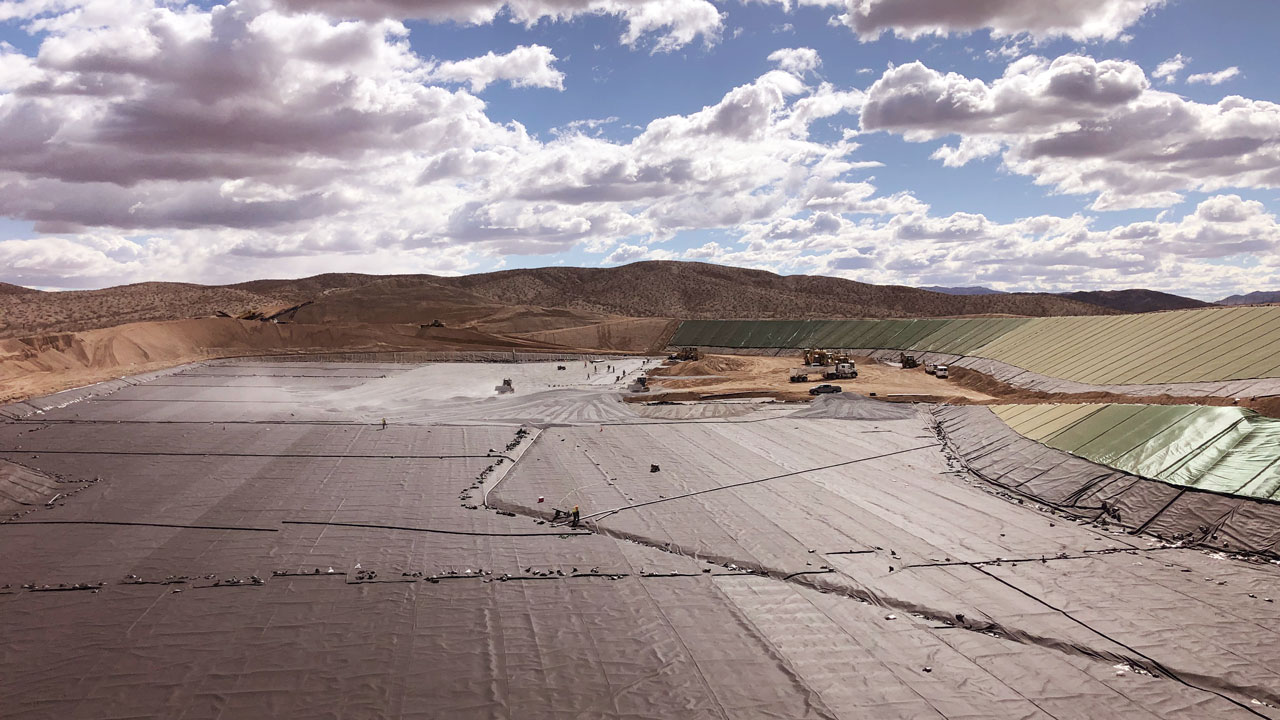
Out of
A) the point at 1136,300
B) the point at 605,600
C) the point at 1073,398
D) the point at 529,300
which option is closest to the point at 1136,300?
the point at 1136,300

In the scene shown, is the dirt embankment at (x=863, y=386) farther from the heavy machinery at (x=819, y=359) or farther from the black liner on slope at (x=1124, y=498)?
the black liner on slope at (x=1124, y=498)

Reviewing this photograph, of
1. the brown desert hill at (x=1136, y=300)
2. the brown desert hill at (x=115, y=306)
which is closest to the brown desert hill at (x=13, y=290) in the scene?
the brown desert hill at (x=115, y=306)

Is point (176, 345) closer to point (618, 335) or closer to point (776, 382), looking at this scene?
point (618, 335)

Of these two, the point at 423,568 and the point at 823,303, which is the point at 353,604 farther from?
the point at 823,303

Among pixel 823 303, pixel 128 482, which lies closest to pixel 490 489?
pixel 128 482

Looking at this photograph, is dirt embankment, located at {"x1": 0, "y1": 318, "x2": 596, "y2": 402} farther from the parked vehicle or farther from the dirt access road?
the parked vehicle

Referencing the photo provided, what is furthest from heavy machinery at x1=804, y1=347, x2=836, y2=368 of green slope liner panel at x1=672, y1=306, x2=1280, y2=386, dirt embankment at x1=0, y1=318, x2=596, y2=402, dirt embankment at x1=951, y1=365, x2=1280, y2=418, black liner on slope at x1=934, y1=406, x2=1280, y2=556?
dirt embankment at x1=0, y1=318, x2=596, y2=402
